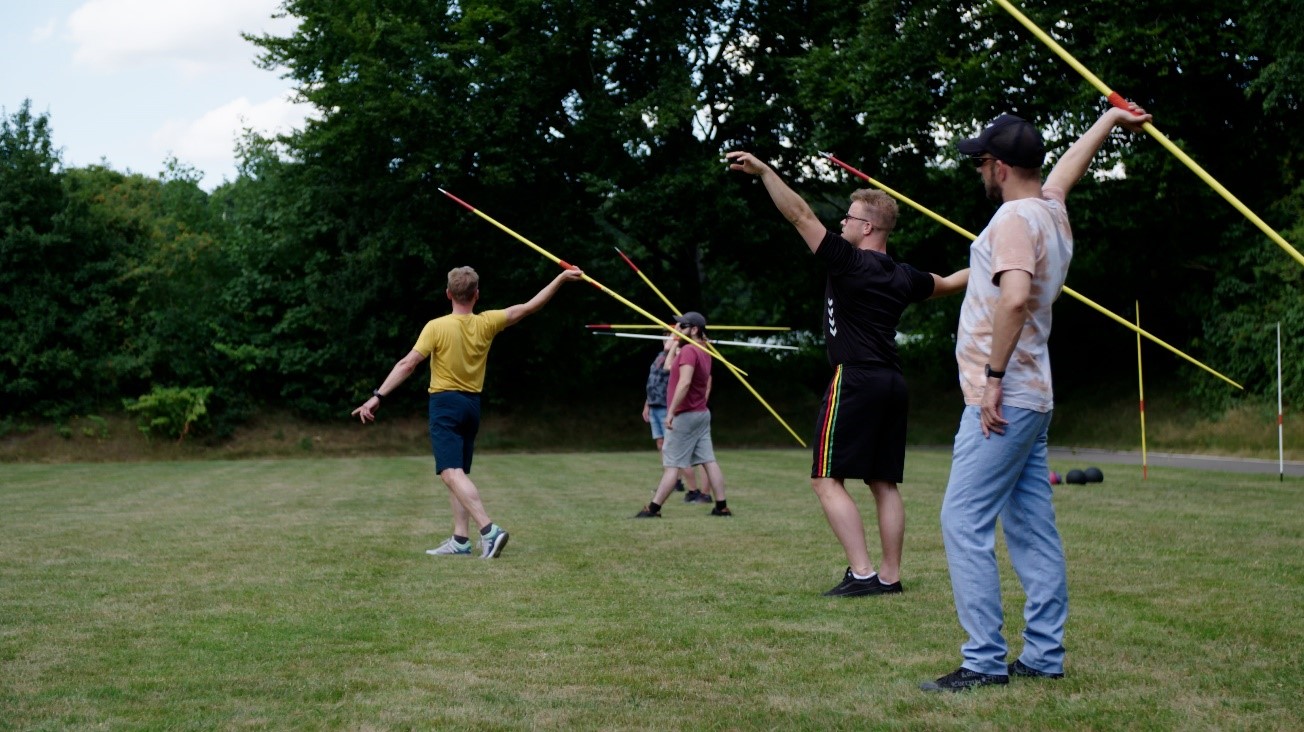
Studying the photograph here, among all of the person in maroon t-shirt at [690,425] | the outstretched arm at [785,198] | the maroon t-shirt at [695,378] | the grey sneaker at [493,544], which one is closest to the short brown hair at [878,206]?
the outstretched arm at [785,198]

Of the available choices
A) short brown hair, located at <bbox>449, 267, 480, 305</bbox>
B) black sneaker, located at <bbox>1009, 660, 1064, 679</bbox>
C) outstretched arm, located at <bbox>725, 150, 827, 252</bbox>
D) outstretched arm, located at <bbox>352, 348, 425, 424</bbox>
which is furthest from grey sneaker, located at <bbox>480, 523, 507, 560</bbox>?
black sneaker, located at <bbox>1009, 660, 1064, 679</bbox>

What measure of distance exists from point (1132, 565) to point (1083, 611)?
1873 mm

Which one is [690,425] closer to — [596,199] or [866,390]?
[866,390]

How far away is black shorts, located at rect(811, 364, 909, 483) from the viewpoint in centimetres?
692

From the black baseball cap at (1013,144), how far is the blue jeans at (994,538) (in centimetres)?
89

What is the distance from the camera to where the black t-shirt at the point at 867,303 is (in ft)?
22.1

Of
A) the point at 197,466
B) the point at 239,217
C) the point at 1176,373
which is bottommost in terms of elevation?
the point at 197,466

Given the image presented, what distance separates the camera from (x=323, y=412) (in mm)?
34469

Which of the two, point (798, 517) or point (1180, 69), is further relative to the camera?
point (1180, 69)

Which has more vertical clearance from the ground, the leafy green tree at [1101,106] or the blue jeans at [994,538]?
the leafy green tree at [1101,106]

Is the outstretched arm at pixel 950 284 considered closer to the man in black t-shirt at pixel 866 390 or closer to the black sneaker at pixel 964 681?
the man in black t-shirt at pixel 866 390

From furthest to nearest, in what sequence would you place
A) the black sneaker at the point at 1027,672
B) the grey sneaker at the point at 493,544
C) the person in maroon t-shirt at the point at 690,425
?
the person in maroon t-shirt at the point at 690,425 → the grey sneaker at the point at 493,544 → the black sneaker at the point at 1027,672

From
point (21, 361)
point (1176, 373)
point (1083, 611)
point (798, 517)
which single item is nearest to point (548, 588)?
point (1083, 611)

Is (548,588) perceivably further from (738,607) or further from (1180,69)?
(1180,69)
